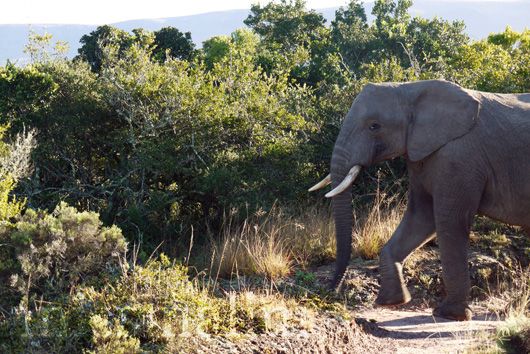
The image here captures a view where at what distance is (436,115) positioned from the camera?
8.79 m

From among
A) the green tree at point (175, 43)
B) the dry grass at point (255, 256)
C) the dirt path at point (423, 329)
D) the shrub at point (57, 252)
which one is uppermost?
the green tree at point (175, 43)

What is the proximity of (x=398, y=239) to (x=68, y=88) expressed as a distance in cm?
621

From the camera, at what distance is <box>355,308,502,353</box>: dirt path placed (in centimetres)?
777

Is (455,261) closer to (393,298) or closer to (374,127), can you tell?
(393,298)

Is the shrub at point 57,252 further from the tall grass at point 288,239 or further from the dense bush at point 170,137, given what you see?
the dense bush at point 170,137

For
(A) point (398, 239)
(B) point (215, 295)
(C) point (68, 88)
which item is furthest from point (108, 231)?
(C) point (68, 88)

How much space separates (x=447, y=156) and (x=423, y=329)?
1868 mm

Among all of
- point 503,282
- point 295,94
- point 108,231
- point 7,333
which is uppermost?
point 295,94

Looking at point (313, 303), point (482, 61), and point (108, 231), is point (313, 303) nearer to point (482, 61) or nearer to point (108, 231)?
point (108, 231)

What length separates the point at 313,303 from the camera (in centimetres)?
821

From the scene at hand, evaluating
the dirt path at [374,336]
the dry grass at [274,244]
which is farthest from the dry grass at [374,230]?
the dirt path at [374,336]

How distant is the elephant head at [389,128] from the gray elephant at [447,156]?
0.01 metres

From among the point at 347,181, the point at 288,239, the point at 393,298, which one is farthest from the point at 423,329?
the point at 288,239

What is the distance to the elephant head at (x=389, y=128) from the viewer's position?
8719mm
